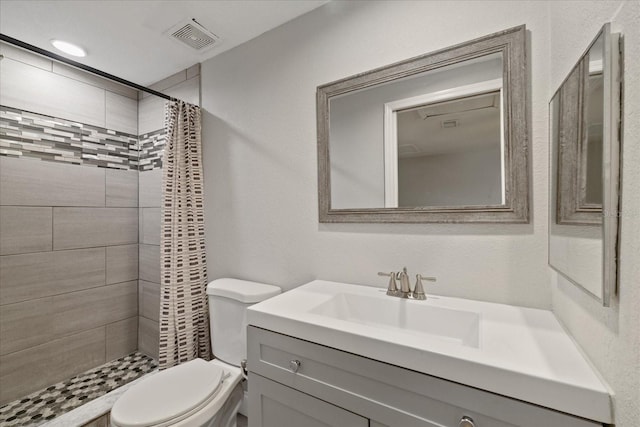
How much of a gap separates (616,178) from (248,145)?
1.65m

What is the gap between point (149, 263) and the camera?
2.30 meters

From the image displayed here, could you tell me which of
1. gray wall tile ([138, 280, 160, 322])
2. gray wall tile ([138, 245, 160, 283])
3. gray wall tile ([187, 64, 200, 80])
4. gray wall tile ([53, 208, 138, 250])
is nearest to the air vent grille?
gray wall tile ([187, 64, 200, 80])

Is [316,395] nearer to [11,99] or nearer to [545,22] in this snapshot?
[545,22]

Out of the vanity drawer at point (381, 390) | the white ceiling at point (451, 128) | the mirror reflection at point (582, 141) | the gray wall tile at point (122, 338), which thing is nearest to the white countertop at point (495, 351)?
the vanity drawer at point (381, 390)

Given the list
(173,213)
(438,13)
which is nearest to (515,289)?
(438,13)

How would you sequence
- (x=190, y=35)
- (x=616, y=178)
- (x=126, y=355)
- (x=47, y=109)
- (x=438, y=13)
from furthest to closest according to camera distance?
(x=126, y=355) < (x=47, y=109) < (x=190, y=35) < (x=438, y=13) < (x=616, y=178)

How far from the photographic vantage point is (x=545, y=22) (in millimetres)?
1018

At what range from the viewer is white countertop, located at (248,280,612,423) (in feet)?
1.98

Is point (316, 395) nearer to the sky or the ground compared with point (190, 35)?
nearer to the ground

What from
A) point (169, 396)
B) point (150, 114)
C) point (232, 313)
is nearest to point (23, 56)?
point (150, 114)

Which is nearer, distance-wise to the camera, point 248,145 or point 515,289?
point 515,289

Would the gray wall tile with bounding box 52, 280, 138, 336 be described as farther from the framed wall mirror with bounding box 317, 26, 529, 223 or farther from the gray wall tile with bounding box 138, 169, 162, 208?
the framed wall mirror with bounding box 317, 26, 529, 223

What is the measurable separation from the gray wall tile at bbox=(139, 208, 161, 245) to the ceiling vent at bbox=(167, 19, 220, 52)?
4.08 ft

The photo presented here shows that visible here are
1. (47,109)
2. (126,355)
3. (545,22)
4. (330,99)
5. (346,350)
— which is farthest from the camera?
(126,355)
